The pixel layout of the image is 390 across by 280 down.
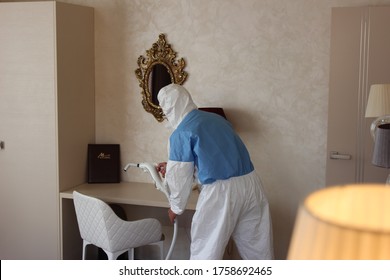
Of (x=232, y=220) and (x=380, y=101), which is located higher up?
(x=380, y=101)

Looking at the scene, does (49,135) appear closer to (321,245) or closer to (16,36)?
(16,36)

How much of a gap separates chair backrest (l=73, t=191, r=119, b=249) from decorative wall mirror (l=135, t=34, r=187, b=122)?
97 centimetres

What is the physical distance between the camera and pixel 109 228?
354 cm

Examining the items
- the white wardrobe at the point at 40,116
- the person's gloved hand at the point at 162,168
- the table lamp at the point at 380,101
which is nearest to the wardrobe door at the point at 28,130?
the white wardrobe at the point at 40,116

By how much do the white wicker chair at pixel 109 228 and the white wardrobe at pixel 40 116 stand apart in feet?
1.73

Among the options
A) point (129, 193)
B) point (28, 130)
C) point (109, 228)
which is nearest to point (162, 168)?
point (129, 193)

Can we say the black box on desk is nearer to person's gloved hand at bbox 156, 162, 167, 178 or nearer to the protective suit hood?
person's gloved hand at bbox 156, 162, 167, 178

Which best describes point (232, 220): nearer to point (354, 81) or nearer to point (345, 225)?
point (354, 81)

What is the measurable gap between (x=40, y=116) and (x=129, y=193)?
838 millimetres

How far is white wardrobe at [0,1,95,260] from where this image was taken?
4027mm

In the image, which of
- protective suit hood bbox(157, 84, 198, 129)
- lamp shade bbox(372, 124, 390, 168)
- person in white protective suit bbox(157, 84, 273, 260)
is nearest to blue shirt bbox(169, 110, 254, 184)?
person in white protective suit bbox(157, 84, 273, 260)

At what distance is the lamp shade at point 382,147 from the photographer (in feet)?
7.34
